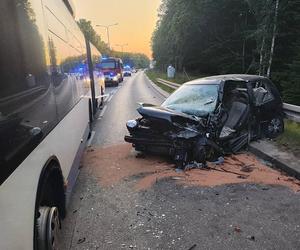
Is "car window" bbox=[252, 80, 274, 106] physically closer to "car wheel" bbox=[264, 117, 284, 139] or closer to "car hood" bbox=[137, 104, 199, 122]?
"car wheel" bbox=[264, 117, 284, 139]

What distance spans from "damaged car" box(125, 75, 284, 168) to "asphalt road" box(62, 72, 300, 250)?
981mm

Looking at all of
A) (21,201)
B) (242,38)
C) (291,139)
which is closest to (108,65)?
(242,38)

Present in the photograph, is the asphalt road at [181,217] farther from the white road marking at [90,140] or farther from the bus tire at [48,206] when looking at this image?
the white road marking at [90,140]

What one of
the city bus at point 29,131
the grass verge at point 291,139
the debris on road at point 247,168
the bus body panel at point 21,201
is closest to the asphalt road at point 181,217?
the city bus at point 29,131

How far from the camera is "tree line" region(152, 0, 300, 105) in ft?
78.1

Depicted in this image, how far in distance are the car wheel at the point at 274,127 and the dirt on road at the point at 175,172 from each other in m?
1.31

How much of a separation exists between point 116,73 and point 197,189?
3361cm

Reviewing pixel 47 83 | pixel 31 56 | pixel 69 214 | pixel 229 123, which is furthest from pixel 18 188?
pixel 229 123

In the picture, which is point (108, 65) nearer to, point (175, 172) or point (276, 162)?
point (276, 162)

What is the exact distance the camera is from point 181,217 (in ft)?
15.8

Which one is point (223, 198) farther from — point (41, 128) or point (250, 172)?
point (41, 128)

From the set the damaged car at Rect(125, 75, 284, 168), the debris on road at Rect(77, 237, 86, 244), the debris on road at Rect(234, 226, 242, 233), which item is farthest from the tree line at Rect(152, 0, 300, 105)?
the debris on road at Rect(77, 237, 86, 244)

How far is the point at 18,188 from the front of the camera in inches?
101

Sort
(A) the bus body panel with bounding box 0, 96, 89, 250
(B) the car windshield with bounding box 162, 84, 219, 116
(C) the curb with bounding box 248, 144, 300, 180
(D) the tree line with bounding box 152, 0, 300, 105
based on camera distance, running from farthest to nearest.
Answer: (D) the tree line with bounding box 152, 0, 300, 105 → (B) the car windshield with bounding box 162, 84, 219, 116 → (C) the curb with bounding box 248, 144, 300, 180 → (A) the bus body panel with bounding box 0, 96, 89, 250
